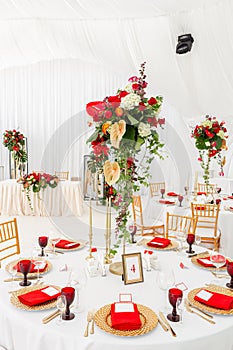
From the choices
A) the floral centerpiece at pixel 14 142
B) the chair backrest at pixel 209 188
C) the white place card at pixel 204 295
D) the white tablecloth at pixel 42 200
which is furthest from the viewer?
the floral centerpiece at pixel 14 142

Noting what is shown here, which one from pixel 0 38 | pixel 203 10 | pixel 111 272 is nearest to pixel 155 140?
pixel 111 272

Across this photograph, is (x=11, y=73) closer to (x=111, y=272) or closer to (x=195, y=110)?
(x=195, y=110)

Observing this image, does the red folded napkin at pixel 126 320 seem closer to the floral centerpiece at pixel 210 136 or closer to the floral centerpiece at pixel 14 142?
the floral centerpiece at pixel 210 136

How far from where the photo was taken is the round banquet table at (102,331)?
1.64m

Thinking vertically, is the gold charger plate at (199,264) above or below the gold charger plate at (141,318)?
above

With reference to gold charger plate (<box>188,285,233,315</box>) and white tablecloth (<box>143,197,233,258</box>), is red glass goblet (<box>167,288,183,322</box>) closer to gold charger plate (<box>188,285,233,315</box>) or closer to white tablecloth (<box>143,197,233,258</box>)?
gold charger plate (<box>188,285,233,315</box>)

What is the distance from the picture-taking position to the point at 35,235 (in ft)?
19.0

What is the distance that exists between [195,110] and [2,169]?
6.01 meters

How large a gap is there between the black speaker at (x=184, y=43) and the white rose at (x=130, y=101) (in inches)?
86.0

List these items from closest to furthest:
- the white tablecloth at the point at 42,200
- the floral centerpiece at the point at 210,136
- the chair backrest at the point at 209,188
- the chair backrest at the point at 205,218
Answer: the chair backrest at the point at 205,218
the floral centerpiece at the point at 210,136
the chair backrest at the point at 209,188
the white tablecloth at the point at 42,200

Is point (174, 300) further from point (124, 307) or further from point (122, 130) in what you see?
point (122, 130)

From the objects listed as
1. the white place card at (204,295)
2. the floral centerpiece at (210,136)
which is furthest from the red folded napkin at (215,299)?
the floral centerpiece at (210,136)

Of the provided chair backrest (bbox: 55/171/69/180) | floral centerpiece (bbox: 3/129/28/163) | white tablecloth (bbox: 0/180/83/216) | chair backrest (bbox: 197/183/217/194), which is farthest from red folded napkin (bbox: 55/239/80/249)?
chair backrest (bbox: 55/171/69/180)

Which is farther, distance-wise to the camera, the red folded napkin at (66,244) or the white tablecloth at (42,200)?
the white tablecloth at (42,200)
